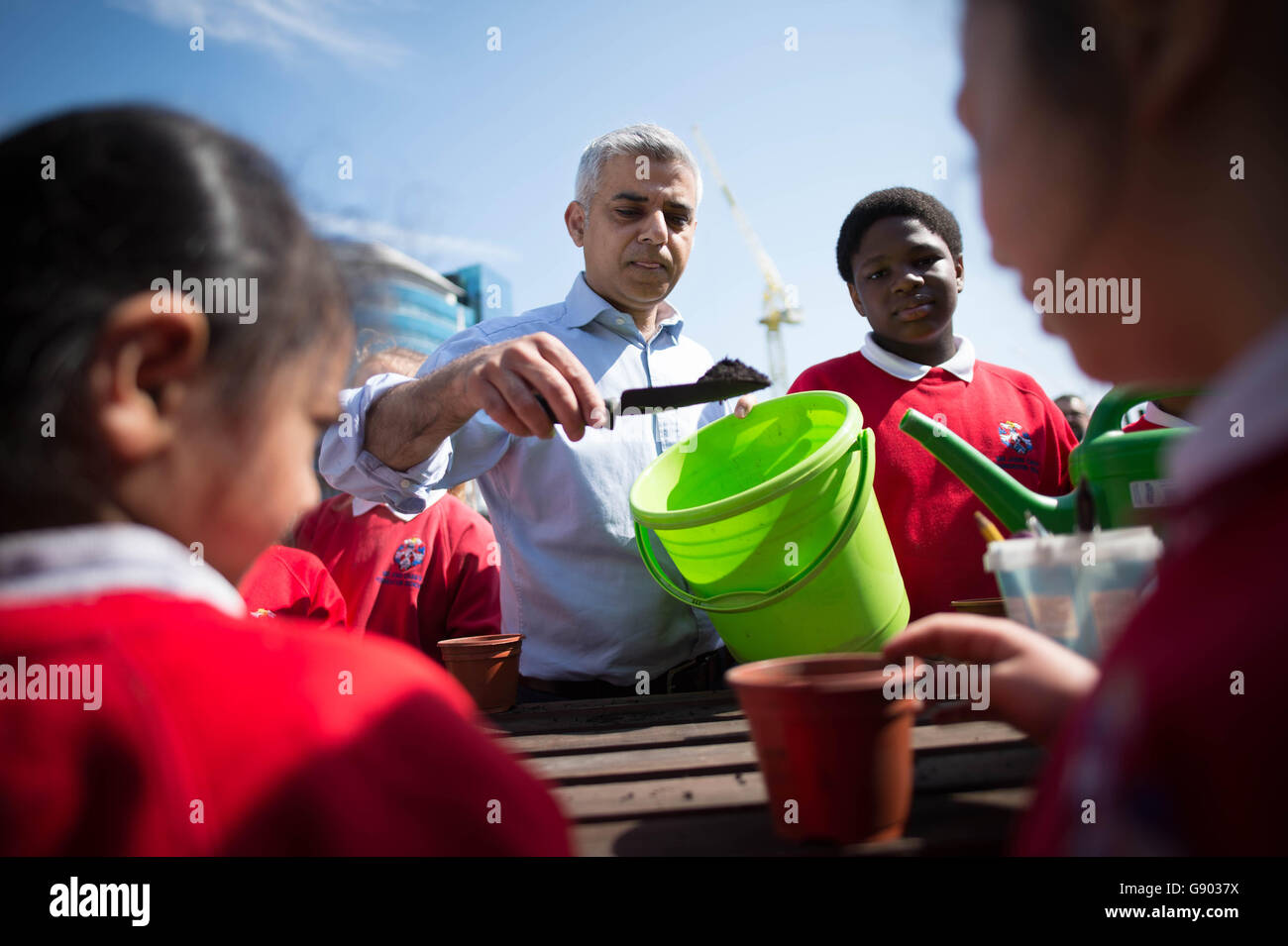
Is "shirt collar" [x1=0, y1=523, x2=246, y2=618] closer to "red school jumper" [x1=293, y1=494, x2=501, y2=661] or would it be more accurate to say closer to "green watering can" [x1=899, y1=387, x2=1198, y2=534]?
"green watering can" [x1=899, y1=387, x2=1198, y2=534]

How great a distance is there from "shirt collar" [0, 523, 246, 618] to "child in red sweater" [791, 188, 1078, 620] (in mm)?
2487

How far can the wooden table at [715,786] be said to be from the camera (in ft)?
3.01

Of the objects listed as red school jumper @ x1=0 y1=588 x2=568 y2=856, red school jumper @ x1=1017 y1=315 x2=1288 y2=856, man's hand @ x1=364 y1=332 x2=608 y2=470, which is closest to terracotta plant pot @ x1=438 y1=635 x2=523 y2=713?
man's hand @ x1=364 y1=332 x2=608 y2=470

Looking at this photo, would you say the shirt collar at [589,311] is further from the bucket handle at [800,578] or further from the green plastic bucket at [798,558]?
the bucket handle at [800,578]

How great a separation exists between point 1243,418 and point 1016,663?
1.52 ft

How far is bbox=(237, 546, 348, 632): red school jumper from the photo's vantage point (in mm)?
2955

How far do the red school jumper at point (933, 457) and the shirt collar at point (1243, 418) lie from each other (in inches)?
86.6

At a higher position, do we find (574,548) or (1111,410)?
(1111,410)

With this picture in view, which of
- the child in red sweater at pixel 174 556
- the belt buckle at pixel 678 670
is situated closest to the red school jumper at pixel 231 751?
the child in red sweater at pixel 174 556

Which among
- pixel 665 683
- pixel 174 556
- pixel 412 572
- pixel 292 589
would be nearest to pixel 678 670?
pixel 665 683

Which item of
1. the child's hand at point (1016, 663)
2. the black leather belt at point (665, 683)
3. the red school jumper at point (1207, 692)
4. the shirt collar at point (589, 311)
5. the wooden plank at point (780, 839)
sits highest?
the shirt collar at point (589, 311)

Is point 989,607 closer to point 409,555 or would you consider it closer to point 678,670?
point 678,670

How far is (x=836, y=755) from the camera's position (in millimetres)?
887

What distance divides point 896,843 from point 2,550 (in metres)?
0.97
